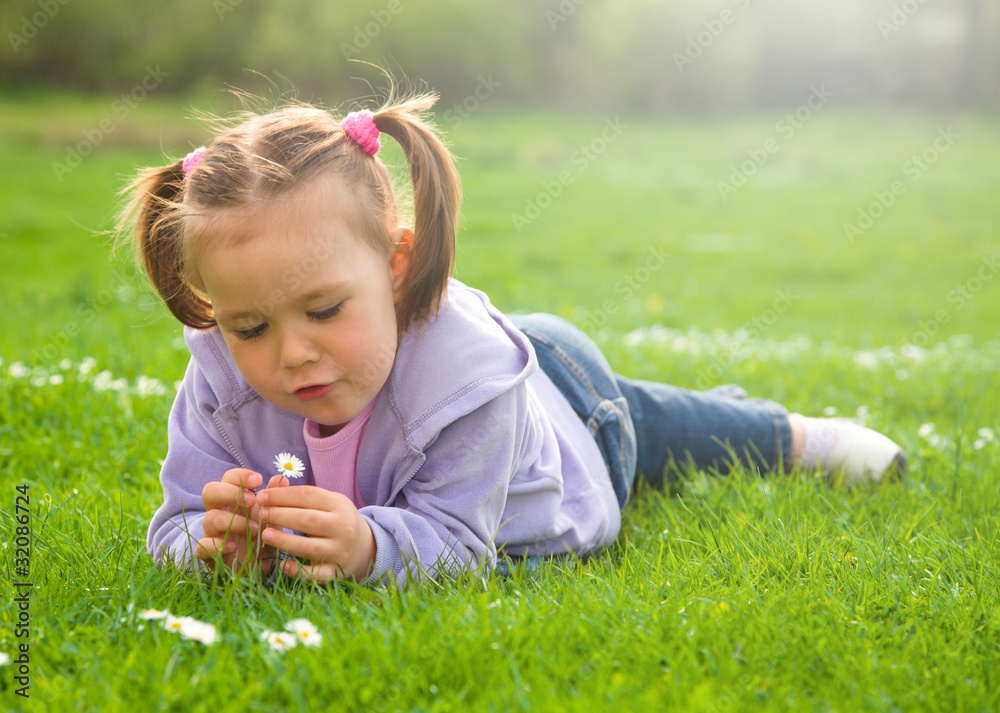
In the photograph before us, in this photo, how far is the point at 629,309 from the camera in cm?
773

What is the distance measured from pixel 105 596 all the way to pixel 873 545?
6.96ft

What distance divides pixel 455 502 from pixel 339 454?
40cm

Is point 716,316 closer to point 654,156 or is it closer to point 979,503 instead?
point 979,503

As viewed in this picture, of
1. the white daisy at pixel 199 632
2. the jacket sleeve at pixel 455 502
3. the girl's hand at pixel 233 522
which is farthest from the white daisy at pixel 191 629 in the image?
the jacket sleeve at pixel 455 502

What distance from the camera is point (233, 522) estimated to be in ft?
6.73

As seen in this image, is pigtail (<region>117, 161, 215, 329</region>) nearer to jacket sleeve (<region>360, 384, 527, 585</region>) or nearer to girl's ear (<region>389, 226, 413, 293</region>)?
girl's ear (<region>389, 226, 413, 293</region>)

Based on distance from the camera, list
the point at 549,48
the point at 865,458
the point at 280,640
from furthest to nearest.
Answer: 1. the point at 549,48
2. the point at 865,458
3. the point at 280,640

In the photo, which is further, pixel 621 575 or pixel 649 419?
pixel 649 419

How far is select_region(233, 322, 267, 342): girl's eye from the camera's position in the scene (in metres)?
2.05

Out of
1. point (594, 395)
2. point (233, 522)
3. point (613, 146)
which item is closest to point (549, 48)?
point (613, 146)

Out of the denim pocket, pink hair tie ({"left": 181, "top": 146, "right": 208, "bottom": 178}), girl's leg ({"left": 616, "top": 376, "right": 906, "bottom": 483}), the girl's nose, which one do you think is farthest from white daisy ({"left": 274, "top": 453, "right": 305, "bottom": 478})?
girl's leg ({"left": 616, "top": 376, "right": 906, "bottom": 483})

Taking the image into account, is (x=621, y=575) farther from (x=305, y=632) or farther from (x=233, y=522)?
(x=233, y=522)

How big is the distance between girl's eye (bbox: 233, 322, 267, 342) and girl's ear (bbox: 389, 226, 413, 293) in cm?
39

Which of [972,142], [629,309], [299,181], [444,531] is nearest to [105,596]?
[444,531]
